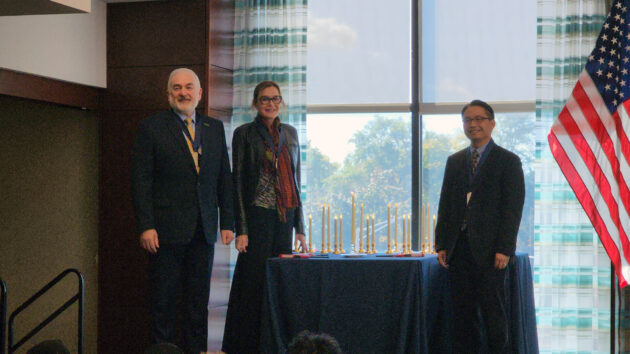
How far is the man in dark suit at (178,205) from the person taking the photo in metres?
4.26

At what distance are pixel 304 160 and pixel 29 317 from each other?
7.10 feet

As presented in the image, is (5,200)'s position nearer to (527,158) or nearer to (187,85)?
(187,85)

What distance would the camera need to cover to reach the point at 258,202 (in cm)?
462

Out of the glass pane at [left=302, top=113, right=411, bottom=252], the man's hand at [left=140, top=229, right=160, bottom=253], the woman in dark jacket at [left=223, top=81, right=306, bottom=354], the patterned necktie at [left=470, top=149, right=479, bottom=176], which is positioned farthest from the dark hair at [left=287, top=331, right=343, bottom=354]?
the glass pane at [left=302, top=113, right=411, bottom=252]

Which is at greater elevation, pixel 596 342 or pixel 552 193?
pixel 552 193

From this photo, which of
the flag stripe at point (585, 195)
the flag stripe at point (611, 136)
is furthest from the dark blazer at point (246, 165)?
the flag stripe at point (611, 136)

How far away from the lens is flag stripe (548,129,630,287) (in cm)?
497

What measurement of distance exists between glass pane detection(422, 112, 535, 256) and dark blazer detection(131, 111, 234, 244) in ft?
6.12

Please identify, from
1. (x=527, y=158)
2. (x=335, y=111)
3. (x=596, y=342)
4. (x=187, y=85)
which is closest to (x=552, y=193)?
(x=527, y=158)

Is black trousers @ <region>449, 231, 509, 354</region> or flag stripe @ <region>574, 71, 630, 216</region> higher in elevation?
flag stripe @ <region>574, 71, 630, 216</region>

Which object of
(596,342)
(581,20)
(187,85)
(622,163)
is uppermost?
(581,20)

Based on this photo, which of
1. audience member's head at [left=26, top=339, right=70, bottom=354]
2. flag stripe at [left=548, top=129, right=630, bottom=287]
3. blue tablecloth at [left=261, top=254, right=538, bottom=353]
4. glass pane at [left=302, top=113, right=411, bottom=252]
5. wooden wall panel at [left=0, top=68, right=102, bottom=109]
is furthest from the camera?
glass pane at [left=302, top=113, right=411, bottom=252]

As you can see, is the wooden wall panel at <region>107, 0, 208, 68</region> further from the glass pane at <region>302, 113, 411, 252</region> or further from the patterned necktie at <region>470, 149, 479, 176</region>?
the patterned necktie at <region>470, 149, 479, 176</region>

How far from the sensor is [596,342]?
5262 millimetres
